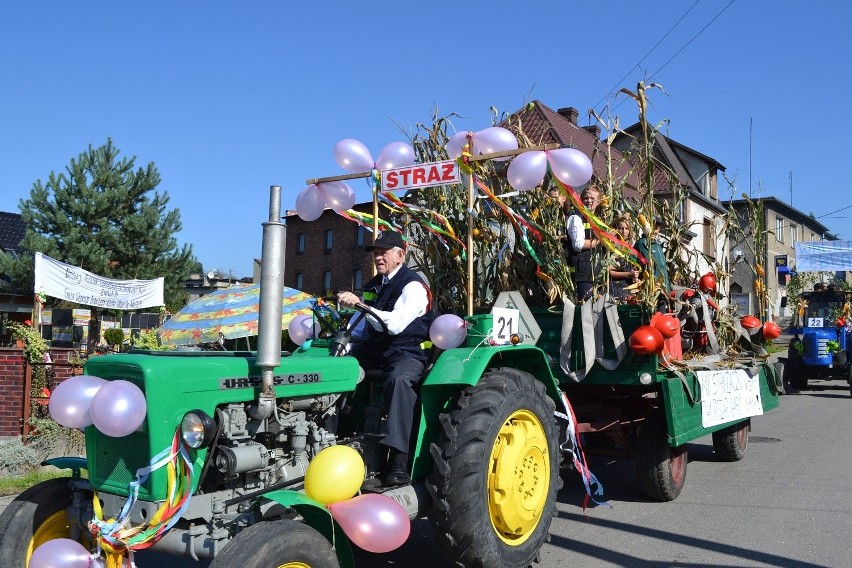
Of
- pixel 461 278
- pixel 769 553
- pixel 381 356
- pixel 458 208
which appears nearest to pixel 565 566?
pixel 769 553

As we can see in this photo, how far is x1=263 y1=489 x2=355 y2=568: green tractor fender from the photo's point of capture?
10.6 feet

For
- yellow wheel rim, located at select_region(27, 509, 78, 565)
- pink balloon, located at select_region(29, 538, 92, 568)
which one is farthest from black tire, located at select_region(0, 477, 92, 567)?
pink balloon, located at select_region(29, 538, 92, 568)

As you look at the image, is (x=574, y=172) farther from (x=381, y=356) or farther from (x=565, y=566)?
(x=565, y=566)

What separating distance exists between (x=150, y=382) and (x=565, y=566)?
277 centimetres

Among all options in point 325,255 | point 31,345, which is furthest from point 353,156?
point 325,255

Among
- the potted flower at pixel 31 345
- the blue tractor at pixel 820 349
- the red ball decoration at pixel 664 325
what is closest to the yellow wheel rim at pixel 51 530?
the red ball decoration at pixel 664 325

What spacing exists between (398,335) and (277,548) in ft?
5.46

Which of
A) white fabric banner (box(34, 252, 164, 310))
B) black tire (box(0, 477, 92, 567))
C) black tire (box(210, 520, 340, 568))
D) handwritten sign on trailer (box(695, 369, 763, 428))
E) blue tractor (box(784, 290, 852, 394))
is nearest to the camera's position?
black tire (box(210, 520, 340, 568))

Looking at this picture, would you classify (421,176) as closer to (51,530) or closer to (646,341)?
(646,341)

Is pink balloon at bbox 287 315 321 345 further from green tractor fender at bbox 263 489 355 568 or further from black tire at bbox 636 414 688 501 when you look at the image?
black tire at bbox 636 414 688 501

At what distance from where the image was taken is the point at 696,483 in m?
6.90

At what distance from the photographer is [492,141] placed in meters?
5.50

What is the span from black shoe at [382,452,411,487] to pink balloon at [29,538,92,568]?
1.45 meters

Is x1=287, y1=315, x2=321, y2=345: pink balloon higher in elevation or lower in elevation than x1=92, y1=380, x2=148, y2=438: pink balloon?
higher
